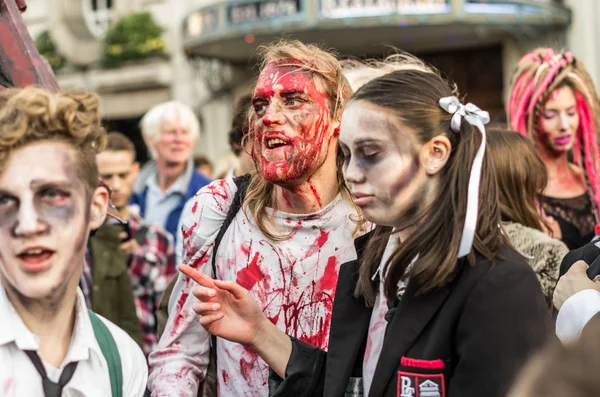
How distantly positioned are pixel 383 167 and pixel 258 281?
0.76 m

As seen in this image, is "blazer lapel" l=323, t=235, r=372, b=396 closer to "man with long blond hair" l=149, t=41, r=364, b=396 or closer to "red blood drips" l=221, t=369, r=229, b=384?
"man with long blond hair" l=149, t=41, r=364, b=396

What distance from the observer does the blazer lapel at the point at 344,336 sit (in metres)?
2.53

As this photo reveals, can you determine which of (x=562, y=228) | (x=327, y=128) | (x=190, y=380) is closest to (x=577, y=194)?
(x=562, y=228)

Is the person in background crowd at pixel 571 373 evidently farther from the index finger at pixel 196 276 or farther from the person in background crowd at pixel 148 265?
the person in background crowd at pixel 148 265

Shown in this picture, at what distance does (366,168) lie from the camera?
96.5 inches

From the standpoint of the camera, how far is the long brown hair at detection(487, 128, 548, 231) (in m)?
3.79

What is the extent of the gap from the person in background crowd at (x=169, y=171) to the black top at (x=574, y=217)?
253cm

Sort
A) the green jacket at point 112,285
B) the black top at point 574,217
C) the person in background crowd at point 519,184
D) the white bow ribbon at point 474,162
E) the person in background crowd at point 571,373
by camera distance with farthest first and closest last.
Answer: the green jacket at point 112,285
the black top at point 574,217
the person in background crowd at point 519,184
the white bow ribbon at point 474,162
the person in background crowd at point 571,373

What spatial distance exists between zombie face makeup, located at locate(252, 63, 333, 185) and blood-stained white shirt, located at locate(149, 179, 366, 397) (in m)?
0.15

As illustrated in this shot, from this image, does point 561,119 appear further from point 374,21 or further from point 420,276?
point 374,21

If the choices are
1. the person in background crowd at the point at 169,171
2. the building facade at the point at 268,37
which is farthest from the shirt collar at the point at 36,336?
the building facade at the point at 268,37

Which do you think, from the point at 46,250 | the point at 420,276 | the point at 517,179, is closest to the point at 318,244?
the point at 420,276

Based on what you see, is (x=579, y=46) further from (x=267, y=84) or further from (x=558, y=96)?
(x=267, y=84)

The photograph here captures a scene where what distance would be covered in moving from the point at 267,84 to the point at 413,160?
818 millimetres
